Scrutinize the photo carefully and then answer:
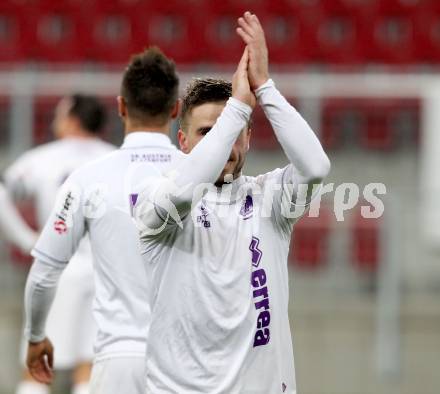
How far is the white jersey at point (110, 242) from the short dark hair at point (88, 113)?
1944 millimetres

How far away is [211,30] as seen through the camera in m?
11.6

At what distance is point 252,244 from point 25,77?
6.49 metres

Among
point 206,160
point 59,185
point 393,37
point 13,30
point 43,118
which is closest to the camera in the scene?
point 206,160

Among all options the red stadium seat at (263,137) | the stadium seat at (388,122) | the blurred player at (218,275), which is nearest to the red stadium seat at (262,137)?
the red stadium seat at (263,137)

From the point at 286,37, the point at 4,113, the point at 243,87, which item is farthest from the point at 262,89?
the point at 286,37

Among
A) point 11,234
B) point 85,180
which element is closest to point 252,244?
point 85,180

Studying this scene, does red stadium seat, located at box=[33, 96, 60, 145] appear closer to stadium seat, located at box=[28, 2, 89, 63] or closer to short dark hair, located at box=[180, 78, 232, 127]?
stadium seat, located at box=[28, 2, 89, 63]

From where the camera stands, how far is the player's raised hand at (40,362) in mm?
3801

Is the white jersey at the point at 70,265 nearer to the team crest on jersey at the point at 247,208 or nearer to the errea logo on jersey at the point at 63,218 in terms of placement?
the errea logo on jersey at the point at 63,218

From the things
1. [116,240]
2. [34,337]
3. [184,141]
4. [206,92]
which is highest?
[206,92]

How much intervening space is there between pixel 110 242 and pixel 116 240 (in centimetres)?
2

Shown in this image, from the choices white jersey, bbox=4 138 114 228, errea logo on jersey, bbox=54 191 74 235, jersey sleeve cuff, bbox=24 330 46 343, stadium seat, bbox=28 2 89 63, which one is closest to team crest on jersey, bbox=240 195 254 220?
errea logo on jersey, bbox=54 191 74 235

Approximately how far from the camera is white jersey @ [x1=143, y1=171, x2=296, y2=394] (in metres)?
2.81

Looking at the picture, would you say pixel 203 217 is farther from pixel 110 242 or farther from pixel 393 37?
pixel 393 37
